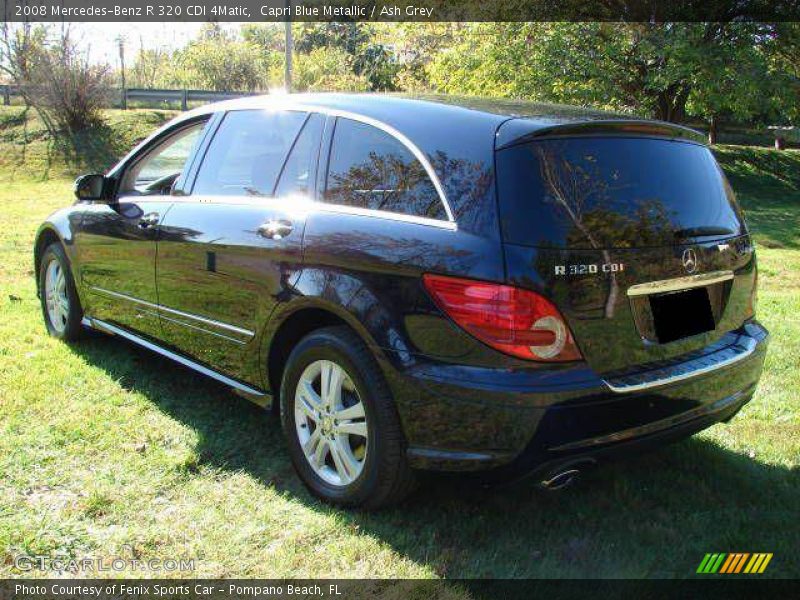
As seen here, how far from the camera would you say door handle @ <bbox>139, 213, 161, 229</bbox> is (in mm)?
4199

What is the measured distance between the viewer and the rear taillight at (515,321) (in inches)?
101

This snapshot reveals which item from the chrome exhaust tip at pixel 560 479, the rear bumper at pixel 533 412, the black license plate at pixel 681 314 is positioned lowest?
the chrome exhaust tip at pixel 560 479

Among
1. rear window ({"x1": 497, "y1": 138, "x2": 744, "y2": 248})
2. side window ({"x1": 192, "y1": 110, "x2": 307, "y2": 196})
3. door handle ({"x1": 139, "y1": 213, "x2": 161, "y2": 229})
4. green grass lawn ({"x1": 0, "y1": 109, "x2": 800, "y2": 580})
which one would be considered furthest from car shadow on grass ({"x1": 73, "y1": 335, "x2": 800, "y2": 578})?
side window ({"x1": 192, "y1": 110, "x2": 307, "y2": 196})

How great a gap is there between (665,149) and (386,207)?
47.0 inches

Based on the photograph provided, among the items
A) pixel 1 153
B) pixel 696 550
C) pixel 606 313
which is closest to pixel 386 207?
pixel 606 313

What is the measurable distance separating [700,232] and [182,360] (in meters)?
2.73

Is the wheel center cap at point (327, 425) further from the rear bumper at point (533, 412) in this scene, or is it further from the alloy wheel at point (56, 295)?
the alloy wheel at point (56, 295)

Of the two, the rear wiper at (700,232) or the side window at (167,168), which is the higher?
the side window at (167,168)

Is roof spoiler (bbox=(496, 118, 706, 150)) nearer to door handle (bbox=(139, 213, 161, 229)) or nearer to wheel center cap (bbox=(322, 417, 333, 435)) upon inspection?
wheel center cap (bbox=(322, 417, 333, 435))

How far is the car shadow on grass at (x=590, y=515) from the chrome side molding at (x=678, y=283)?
0.83 metres

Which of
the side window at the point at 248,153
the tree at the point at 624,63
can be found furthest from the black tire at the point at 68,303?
the tree at the point at 624,63

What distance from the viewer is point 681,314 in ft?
9.65

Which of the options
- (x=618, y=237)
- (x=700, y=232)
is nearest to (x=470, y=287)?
(x=618, y=237)

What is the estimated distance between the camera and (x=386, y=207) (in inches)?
119
